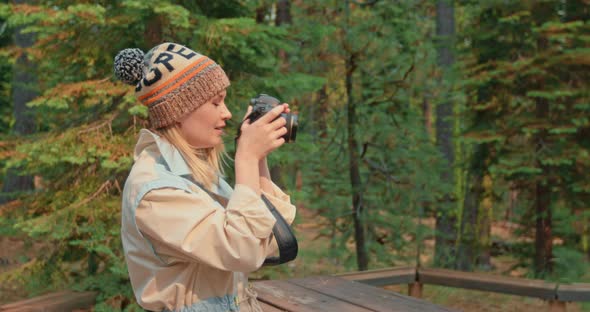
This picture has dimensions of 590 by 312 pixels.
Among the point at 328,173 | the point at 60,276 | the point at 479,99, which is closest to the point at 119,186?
the point at 60,276

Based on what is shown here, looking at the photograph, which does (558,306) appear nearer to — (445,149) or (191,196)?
(191,196)

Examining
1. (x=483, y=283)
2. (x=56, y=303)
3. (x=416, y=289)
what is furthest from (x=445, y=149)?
(x=56, y=303)

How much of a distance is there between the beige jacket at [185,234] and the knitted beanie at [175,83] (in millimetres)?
110

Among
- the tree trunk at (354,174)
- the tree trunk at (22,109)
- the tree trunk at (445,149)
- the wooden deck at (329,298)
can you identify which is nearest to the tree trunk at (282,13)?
the tree trunk at (354,174)

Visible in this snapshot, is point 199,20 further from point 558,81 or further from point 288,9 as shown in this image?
point 558,81

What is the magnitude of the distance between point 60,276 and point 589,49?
266 inches

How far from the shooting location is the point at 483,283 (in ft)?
17.5

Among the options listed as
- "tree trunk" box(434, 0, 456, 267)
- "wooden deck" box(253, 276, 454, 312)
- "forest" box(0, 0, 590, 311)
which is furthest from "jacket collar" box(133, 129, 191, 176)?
"tree trunk" box(434, 0, 456, 267)

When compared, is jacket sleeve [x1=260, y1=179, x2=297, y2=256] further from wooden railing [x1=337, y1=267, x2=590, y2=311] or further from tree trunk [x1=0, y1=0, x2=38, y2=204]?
tree trunk [x1=0, y1=0, x2=38, y2=204]

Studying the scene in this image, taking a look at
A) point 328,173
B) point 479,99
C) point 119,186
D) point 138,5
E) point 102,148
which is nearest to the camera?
point 138,5

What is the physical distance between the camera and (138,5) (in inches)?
207

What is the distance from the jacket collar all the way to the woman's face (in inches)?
3.1

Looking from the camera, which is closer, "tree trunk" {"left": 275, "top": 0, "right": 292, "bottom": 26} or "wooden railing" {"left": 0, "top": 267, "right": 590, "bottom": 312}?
"wooden railing" {"left": 0, "top": 267, "right": 590, "bottom": 312}

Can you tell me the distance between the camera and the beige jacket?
1839 mm
